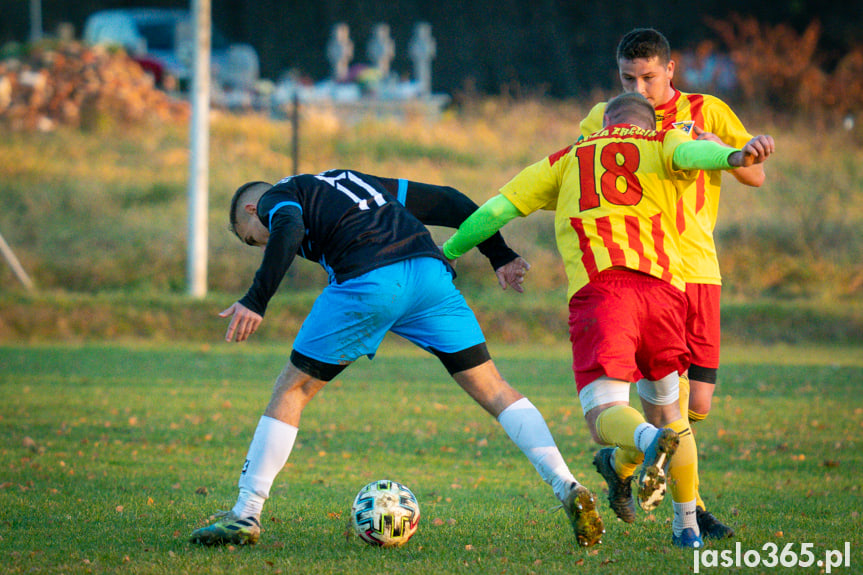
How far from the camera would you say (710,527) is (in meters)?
4.65

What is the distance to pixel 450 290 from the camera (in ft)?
15.0

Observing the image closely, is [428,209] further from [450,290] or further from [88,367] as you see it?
[88,367]

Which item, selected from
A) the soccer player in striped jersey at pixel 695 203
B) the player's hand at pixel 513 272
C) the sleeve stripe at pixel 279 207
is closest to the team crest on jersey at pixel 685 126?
the soccer player in striped jersey at pixel 695 203

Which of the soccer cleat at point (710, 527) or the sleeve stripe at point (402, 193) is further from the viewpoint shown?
the sleeve stripe at point (402, 193)

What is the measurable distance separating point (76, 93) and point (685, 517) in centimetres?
2146

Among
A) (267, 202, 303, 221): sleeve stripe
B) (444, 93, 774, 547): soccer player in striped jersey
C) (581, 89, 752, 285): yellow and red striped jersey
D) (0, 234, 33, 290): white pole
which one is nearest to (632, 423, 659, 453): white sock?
(444, 93, 774, 547): soccer player in striped jersey

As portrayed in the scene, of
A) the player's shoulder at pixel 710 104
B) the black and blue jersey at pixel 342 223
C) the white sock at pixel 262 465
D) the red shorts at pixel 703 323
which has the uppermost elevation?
the player's shoulder at pixel 710 104

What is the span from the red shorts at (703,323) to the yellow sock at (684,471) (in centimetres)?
59

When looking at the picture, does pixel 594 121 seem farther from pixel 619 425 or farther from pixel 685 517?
pixel 685 517

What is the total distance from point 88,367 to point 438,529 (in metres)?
8.40

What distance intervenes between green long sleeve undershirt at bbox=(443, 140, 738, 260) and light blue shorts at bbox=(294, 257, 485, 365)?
0.27m

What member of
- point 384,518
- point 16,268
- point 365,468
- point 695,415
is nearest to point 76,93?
point 16,268

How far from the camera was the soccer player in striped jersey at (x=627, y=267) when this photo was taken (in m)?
4.12

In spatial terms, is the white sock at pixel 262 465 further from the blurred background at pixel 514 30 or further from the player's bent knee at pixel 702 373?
the blurred background at pixel 514 30
